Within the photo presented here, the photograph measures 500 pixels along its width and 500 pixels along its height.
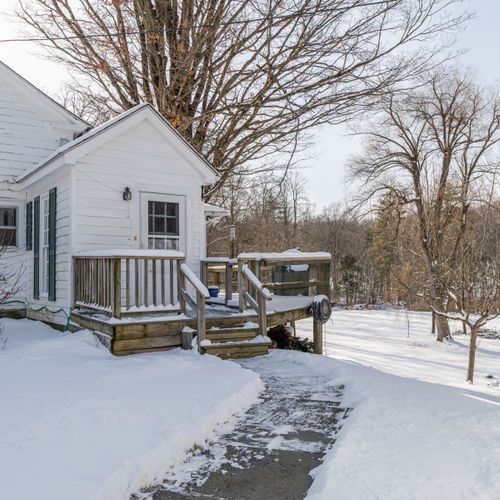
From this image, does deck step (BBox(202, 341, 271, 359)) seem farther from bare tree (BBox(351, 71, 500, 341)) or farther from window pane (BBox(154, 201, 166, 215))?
bare tree (BBox(351, 71, 500, 341))

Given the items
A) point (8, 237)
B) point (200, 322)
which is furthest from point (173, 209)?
point (8, 237)

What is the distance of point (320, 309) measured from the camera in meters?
8.92

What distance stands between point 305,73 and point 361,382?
Answer: 997 cm

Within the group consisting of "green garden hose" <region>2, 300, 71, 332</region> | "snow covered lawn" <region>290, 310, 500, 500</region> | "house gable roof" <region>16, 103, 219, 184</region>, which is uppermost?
"house gable roof" <region>16, 103, 219, 184</region>

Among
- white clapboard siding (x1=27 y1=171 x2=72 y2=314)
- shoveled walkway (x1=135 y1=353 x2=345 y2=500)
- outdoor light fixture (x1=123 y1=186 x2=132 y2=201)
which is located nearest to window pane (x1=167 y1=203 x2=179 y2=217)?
outdoor light fixture (x1=123 y1=186 x2=132 y2=201)

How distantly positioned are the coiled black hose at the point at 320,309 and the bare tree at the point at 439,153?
510 inches

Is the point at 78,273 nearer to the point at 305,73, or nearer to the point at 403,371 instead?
the point at 305,73

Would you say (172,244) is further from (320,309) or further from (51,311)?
(320,309)

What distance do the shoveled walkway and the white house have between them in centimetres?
431

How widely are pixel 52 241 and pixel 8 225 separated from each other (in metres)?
2.23

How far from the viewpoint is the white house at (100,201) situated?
8.02 meters

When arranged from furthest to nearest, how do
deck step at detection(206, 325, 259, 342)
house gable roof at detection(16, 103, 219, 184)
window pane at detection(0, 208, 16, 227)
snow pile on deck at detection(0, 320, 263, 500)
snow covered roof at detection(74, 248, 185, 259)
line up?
1. window pane at detection(0, 208, 16, 227)
2. house gable roof at detection(16, 103, 219, 184)
3. deck step at detection(206, 325, 259, 342)
4. snow covered roof at detection(74, 248, 185, 259)
5. snow pile on deck at detection(0, 320, 263, 500)

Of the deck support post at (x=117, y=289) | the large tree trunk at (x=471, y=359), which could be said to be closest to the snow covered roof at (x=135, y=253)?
the deck support post at (x=117, y=289)

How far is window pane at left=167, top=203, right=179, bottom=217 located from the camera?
8828mm
